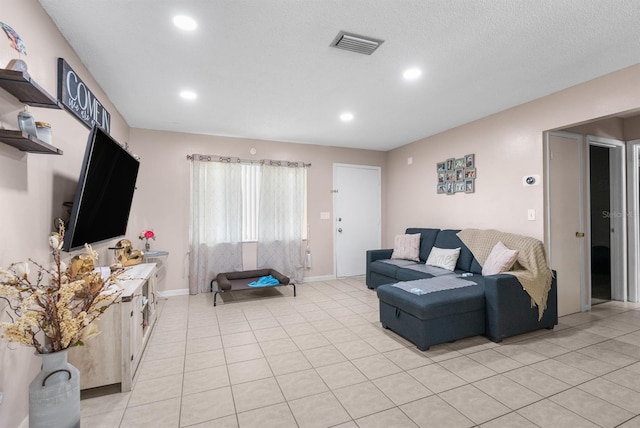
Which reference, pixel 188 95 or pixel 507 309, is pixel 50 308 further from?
pixel 507 309

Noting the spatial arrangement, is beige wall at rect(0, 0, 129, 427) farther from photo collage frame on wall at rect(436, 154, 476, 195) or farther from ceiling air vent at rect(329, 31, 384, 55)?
photo collage frame on wall at rect(436, 154, 476, 195)

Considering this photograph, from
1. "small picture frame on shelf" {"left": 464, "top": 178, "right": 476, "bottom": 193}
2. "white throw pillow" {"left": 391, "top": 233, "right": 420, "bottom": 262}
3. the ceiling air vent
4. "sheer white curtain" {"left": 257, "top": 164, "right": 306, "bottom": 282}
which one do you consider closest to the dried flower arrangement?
the ceiling air vent

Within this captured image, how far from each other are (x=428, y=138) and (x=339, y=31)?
130 inches

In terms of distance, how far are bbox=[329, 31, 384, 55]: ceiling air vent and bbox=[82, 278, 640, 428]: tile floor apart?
2513 mm

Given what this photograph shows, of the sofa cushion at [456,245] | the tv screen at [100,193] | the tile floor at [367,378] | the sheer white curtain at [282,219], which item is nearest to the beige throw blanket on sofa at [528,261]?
the sofa cushion at [456,245]

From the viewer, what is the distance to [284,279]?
431cm

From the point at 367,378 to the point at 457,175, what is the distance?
3.24 m

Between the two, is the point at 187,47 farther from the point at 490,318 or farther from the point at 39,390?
the point at 490,318

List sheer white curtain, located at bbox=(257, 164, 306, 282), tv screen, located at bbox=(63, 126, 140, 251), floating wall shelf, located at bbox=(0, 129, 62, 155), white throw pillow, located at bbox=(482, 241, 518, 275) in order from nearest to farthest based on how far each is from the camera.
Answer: floating wall shelf, located at bbox=(0, 129, 62, 155) < tv screen, located at bbox=(63, 126, 140, 251) < white throw pillow, located at bbox=(482, 241, 518, 275) < sheer white curtain, located at bbox=(257, 164, 306, 282)

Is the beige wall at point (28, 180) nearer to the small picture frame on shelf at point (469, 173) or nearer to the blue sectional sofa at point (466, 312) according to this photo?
the blue sectional sofa at point (466, 312)

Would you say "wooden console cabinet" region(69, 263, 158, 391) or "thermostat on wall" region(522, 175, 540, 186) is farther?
"thermostat on wall" region(522, 175, 540, 186)

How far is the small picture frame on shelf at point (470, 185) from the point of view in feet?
13.5

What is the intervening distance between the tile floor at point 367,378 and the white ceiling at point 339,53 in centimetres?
251

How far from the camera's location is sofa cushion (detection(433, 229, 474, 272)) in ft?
12.5
